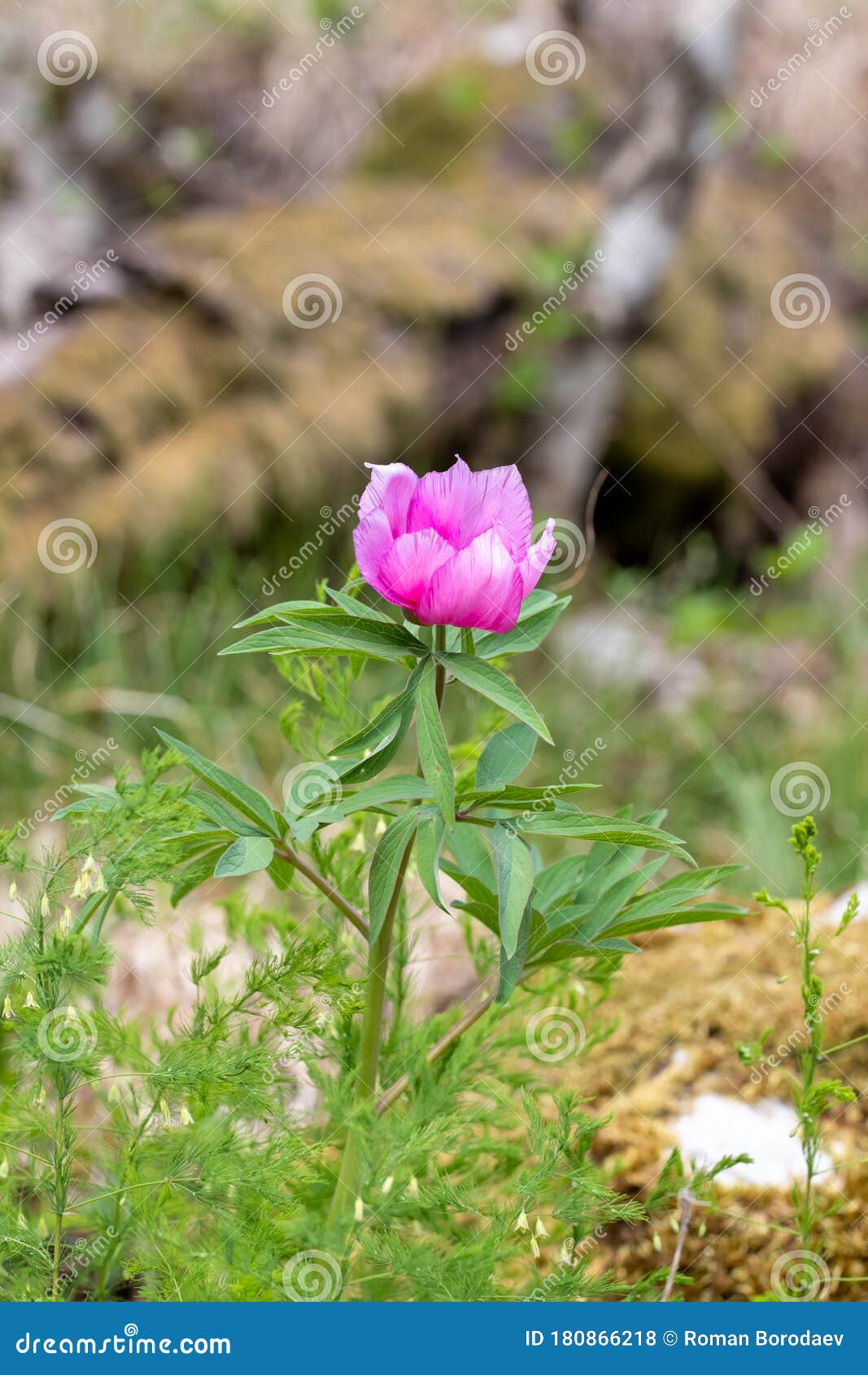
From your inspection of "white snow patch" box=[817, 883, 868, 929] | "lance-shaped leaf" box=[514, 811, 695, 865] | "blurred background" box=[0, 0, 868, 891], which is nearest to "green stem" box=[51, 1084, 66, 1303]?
"lance-shaped leaf" box=[514, 811, 695, 865]

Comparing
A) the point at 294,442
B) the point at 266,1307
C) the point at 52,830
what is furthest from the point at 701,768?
the point at 266,1307

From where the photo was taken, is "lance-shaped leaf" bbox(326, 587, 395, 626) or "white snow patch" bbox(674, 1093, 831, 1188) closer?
"lance-shaped leaf" bbox(326, 587, 395, 626)

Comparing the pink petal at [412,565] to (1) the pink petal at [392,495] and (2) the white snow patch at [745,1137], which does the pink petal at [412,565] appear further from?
(2) the white snow patch at [745,1137]

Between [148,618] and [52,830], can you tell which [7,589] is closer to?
[148,618]

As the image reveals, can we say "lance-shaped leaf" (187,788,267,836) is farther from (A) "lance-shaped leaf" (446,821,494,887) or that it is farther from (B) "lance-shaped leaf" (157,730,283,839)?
(A) "lance-shaped leaf" (446,821,494,887)

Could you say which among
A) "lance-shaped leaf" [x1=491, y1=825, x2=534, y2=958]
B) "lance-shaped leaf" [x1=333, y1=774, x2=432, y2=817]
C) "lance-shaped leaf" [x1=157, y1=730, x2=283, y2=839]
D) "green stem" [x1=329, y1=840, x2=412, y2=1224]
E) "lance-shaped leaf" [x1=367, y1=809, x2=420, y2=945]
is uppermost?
"lance-shaped leaf" [x1=491, y1=825, x2=534, y2=958]

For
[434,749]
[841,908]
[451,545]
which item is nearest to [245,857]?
[434,749]

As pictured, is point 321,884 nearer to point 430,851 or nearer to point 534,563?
point 430,851
